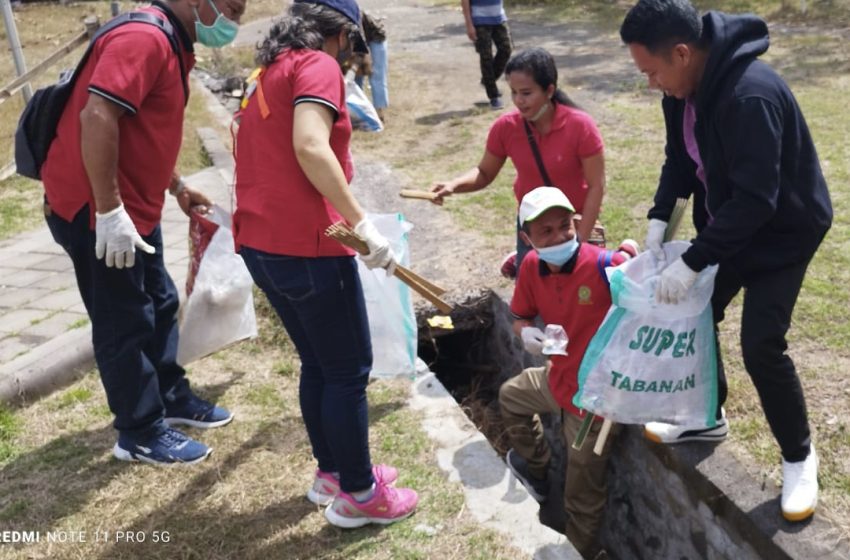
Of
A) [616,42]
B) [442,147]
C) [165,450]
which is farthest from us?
[616,42]

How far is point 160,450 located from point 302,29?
180cm

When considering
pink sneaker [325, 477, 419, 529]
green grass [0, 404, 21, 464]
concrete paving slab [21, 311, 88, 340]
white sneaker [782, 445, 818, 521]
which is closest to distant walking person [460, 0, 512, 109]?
concrete paving slab [21, 311, 88, 340]

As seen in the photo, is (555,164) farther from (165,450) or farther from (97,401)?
(97,401)

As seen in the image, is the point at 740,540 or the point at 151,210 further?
the point at 151,210

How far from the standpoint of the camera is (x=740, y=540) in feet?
9.37

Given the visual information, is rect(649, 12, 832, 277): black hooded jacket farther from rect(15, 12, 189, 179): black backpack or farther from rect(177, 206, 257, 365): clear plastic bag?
rect(177, 206, 257, 365): clear plastic bag

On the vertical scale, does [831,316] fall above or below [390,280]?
below

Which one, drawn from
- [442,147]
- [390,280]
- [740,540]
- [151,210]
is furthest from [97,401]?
[442,147]

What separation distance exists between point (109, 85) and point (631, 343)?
1.86 meters

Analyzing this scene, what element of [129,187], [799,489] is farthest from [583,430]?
A: [129,187]

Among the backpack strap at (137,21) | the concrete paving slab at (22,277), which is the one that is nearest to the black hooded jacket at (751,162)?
the backpack strap at (137,21)

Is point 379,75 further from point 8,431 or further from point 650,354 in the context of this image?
point 650,354

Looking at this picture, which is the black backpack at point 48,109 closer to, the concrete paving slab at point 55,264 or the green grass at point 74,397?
the green grass at point 74,397

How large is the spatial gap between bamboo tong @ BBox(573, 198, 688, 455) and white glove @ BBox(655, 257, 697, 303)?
0.40 meters
